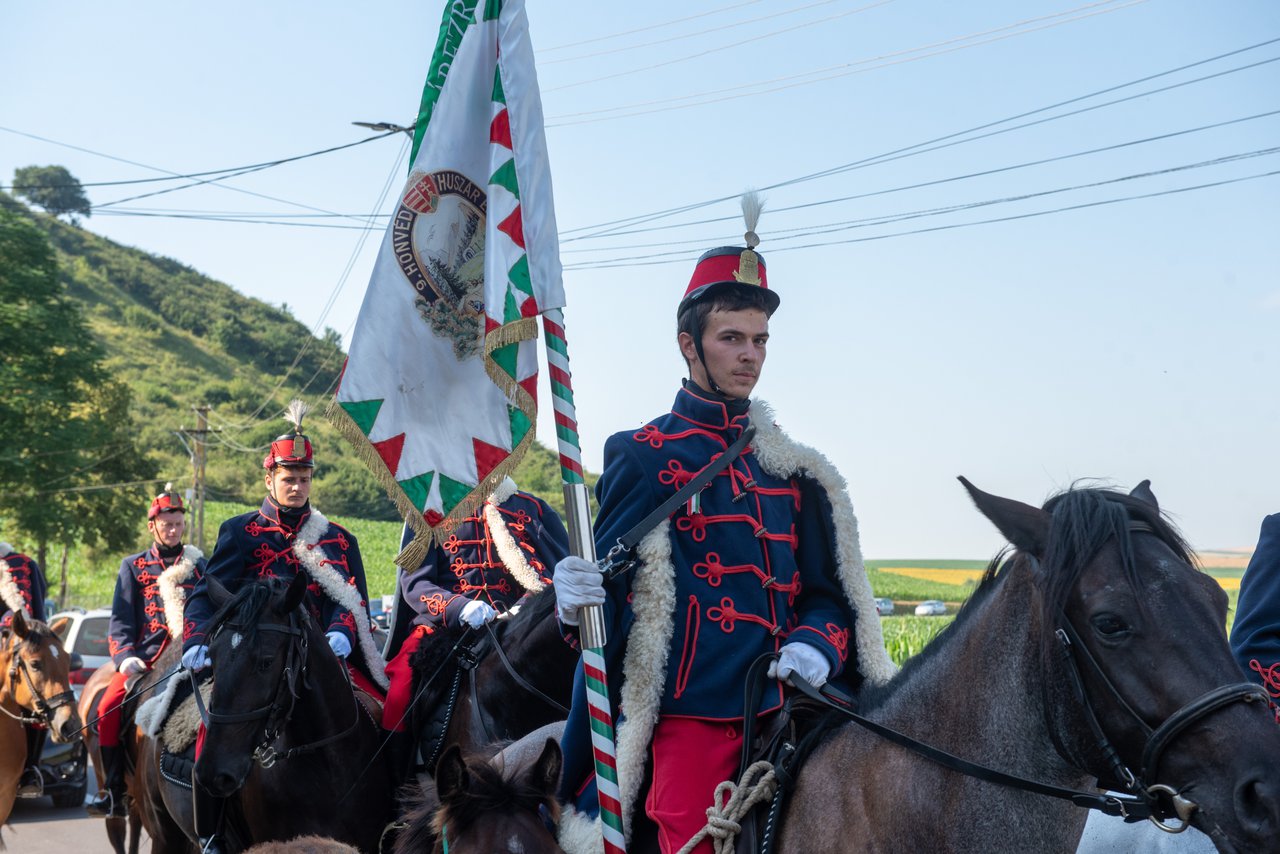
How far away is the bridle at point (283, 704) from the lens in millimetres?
5352

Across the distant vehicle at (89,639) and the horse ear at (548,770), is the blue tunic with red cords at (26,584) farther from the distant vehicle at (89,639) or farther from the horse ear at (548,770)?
the horse ear at (548,770)

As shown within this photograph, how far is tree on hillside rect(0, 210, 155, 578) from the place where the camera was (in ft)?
97.5

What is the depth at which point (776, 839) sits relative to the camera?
2.96 m

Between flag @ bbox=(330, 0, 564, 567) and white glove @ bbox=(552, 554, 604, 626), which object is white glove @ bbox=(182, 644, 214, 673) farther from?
white glove @ bbox=(552, 554, 604, 626)

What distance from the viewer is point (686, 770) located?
124 inches

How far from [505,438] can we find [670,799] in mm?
1467

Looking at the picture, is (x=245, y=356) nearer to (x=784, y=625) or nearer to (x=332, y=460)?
(x=332, y=460)

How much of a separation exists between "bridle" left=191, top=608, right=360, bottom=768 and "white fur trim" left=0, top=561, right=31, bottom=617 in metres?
5.26

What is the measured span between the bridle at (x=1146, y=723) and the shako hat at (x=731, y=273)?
138cm

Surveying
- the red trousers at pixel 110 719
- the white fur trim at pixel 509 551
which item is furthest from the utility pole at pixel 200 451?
the white fur trim at pixel 509 551

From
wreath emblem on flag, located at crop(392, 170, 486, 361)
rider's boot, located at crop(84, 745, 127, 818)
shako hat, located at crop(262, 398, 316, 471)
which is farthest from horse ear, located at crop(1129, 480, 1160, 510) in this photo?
rider's boot, located at crop(84, 745, 127, 818)

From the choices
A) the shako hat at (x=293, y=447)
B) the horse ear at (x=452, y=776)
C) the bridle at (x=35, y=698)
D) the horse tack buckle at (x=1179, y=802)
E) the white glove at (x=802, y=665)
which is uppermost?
the shako hat at (x=293, y=447)

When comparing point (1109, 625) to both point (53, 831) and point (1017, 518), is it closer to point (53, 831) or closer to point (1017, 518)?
point (1017, 518)

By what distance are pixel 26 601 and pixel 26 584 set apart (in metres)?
0.16
